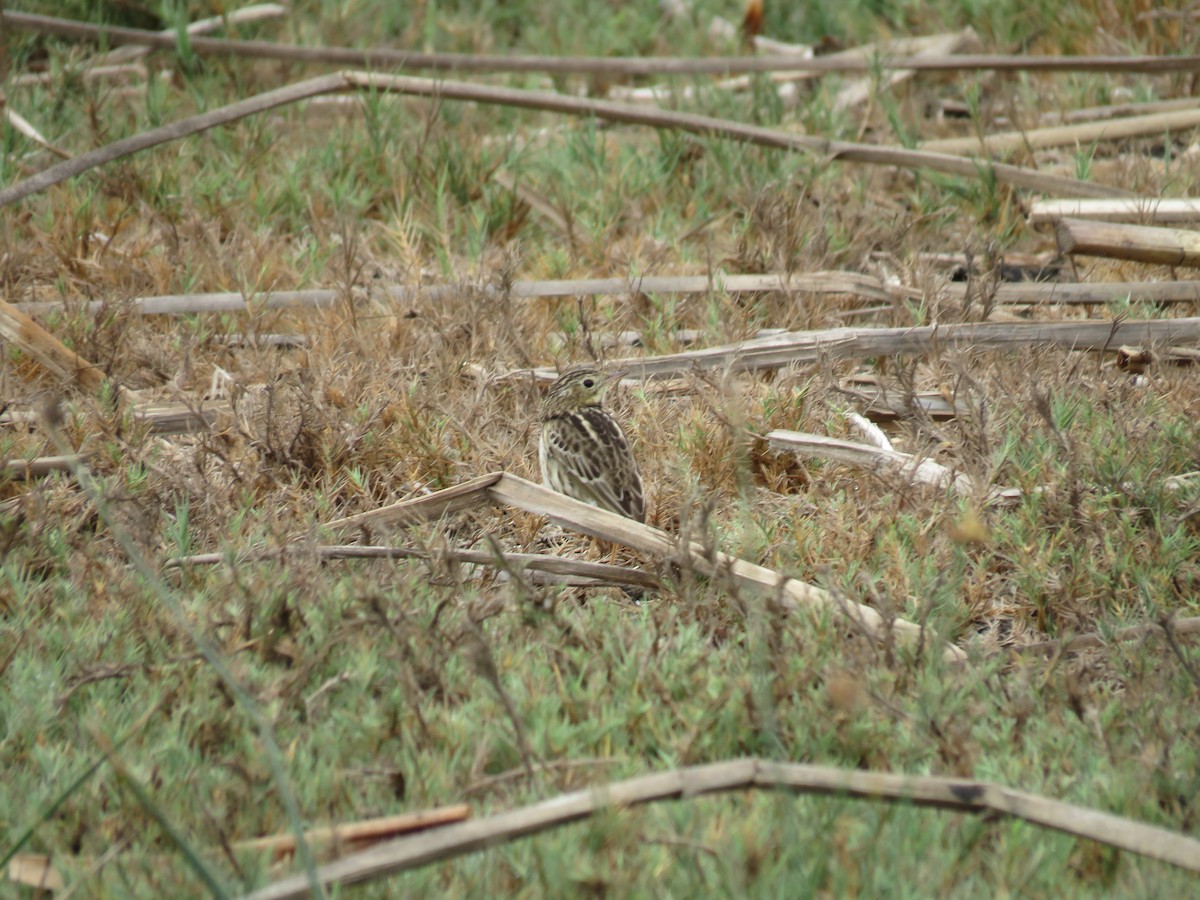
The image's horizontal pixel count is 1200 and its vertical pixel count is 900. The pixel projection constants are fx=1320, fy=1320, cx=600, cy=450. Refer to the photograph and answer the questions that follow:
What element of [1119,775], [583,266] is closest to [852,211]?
[583,266]

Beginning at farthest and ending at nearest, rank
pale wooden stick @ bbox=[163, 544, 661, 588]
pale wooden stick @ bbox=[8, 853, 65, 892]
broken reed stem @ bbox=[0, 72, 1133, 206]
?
broken reed stem @ bbox=[0, 72, 1133, 206]
pale wooden stick @ bbox=[163, 544, 661, 588]
pale wooden stick @ bbox=[8, 853, 65, 892]

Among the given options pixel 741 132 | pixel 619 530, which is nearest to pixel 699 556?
pixel 619 530

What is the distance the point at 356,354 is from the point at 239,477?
1.20 m

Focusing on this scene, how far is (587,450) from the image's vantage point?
524cm

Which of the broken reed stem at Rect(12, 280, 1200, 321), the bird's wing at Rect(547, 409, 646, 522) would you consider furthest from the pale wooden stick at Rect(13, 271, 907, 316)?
the bird's wing at Rect(547, 409, 646, 522)

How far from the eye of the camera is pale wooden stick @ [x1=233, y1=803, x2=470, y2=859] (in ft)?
A: 10.5

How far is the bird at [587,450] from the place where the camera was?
5129mm

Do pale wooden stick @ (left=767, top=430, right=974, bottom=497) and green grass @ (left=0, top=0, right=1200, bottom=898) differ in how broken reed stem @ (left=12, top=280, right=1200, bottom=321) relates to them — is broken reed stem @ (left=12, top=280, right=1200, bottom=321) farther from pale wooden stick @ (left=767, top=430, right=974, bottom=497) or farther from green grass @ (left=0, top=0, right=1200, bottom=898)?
pale wooden stick @ (left=767, top=430, right=974, bottom=497)

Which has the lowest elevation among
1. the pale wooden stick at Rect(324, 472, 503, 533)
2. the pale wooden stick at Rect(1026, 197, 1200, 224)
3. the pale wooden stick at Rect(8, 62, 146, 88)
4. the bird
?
the bird

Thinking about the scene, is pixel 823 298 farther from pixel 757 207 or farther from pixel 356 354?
pixel 356 354

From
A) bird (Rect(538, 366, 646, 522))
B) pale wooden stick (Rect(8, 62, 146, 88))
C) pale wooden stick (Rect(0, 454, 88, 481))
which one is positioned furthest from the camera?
pale wooden stick (Rect(8, 62, 146, 88))

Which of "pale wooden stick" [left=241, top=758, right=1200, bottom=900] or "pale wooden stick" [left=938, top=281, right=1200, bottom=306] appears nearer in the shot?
"pale wooden stick" [left=241, top=758, right=1200, bottom=900]

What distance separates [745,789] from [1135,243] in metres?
4.13

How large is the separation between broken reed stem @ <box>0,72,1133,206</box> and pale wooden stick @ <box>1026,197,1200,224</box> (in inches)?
10.0
